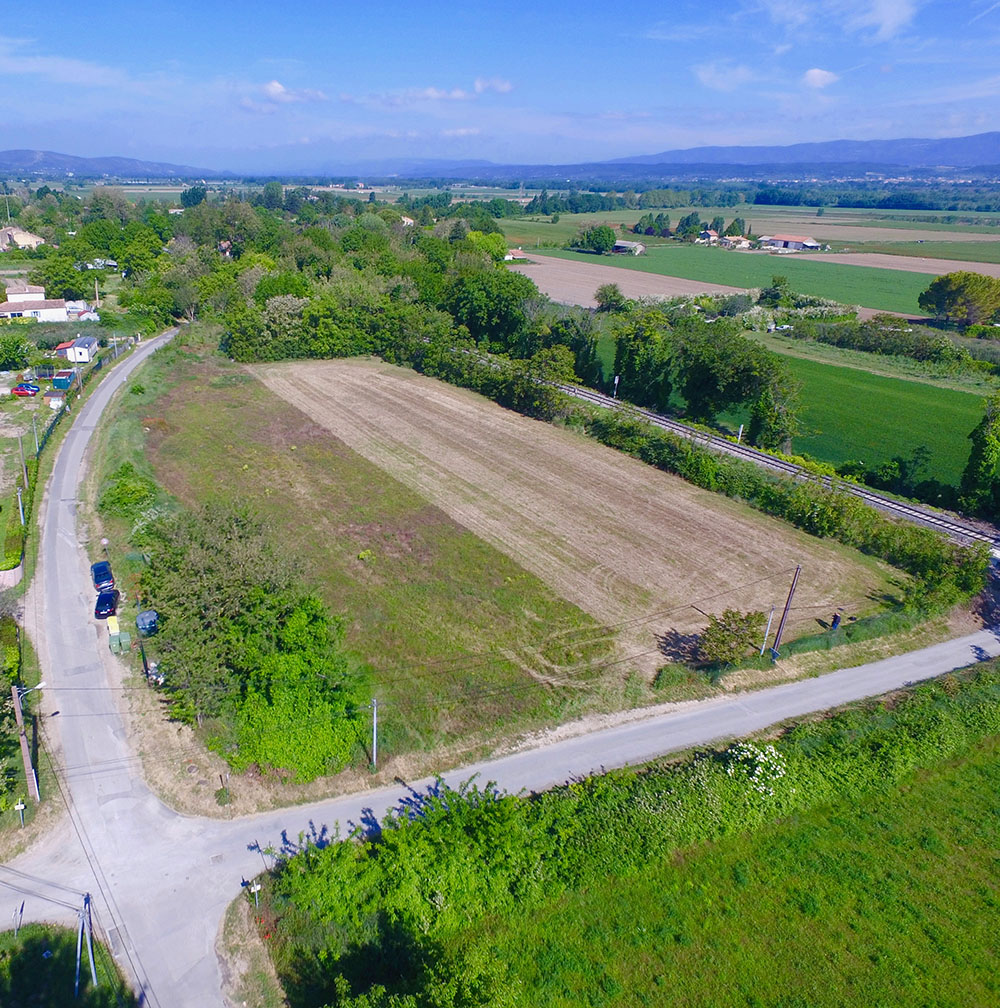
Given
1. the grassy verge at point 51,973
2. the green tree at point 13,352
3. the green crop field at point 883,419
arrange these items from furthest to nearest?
1. the green tree at point 13,352
2. the green crop field at point 883,419
3. the grassy verge at point 51,973

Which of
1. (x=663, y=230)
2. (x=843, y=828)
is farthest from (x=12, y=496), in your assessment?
(x=663, y=230)

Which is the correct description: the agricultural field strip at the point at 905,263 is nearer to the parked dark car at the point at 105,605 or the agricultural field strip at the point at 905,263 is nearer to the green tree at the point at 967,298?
the green tree at the point at 967,298

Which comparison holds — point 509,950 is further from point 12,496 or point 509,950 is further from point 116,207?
point 116,207

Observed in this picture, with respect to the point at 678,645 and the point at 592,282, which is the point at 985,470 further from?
the point at 592,282

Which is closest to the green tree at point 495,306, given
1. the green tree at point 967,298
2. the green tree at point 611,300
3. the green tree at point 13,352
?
the green tree at point 611,300

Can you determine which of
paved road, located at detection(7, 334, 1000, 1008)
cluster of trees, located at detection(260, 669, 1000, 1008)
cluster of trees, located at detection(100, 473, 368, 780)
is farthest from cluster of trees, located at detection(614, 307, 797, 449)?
cluster of trees, located at detection(100, 473, 368, 780)

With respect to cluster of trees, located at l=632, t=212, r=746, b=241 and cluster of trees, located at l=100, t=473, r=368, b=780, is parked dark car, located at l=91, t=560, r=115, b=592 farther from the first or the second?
cluster of trees, located at l=632, t=212, r=746, b=241
